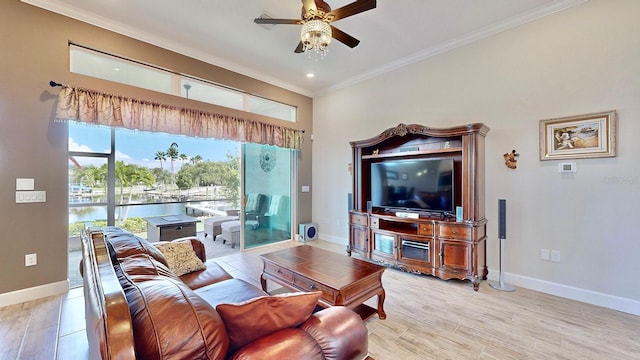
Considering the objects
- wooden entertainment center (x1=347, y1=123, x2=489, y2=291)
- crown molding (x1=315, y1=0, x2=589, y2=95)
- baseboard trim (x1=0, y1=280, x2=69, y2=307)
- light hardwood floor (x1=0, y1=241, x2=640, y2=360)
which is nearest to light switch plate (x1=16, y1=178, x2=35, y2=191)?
baseboard trim (x1=0, y1=280, x2=69, y2=307)

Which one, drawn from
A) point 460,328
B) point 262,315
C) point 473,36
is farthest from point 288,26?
point 460,328

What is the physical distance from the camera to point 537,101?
3092mm

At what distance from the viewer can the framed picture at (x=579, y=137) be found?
2674 mm

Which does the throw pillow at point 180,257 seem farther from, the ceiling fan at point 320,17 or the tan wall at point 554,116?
the tan wall at point 554,116

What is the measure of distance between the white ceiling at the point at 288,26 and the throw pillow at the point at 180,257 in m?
2.73

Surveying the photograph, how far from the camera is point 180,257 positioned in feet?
7.97

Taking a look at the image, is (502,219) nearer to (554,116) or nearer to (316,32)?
(554,116)

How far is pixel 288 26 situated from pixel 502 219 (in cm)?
366

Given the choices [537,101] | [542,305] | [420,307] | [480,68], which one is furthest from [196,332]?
[480,68]


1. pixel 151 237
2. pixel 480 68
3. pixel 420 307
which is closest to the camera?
pixel 420 307

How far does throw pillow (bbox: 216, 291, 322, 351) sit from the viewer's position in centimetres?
98

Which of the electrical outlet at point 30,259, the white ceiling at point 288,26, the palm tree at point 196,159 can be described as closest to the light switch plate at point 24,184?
the electrical outlet at point 30,259

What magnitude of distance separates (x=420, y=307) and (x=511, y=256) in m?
1.54

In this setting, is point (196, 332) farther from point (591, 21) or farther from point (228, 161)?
point (228, 161)
